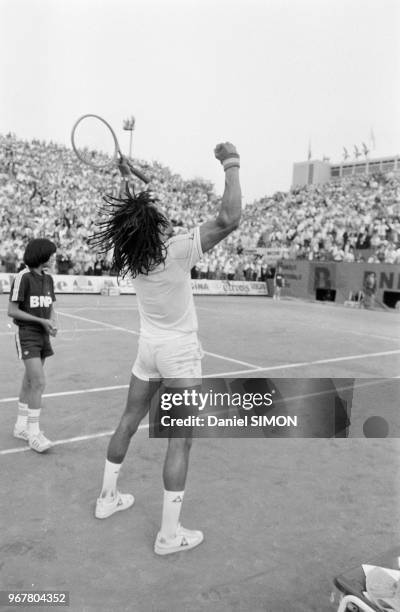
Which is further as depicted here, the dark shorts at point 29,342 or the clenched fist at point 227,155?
the dark shorts at point 29,342

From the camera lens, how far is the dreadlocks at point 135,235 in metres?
3.07

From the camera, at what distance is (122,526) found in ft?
11.2

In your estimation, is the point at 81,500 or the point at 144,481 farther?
the point at 144,481

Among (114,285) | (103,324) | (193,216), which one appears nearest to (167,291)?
(103,324)

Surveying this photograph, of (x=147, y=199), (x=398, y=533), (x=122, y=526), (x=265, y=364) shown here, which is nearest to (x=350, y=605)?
(x=398, y=533)

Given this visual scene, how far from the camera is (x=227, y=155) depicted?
3.03m

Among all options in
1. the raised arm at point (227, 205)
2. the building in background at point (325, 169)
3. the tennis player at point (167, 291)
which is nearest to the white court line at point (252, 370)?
the tennis player at point (167, 291)

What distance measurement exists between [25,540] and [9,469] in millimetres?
1151

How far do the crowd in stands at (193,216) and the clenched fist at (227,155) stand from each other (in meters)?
17.5

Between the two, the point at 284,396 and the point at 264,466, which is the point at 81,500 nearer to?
the point at 264,466

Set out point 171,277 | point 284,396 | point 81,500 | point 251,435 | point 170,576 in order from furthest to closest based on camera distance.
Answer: point 284,396 < point 251,435 < point 81,500 < point 171,277 < point 170,576

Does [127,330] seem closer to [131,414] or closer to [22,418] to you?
[22,418]

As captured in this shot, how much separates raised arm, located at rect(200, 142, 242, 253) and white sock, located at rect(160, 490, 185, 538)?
4.91 feet

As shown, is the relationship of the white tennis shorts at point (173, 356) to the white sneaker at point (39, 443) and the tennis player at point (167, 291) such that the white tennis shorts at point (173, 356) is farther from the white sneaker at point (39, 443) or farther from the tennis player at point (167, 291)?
the white sneaker at point (39, 443)
